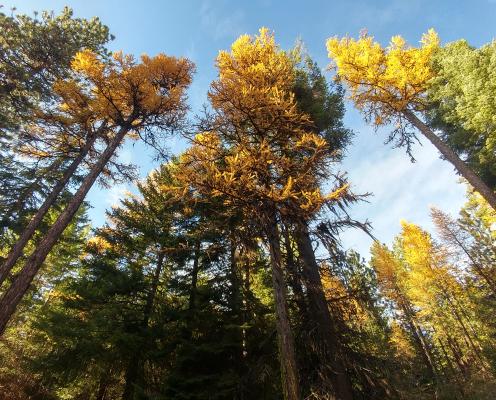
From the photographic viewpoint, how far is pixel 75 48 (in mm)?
14703

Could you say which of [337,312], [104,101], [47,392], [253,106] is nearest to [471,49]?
[253,106]

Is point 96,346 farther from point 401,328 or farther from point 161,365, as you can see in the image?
point 401,328

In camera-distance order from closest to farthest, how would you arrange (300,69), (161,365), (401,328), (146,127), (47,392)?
1. (161,365)
2. (300,69)
3. (146,127)
4. (47,392)
5. (401,328)

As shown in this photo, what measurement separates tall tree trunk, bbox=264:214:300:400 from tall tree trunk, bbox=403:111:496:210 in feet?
31.9

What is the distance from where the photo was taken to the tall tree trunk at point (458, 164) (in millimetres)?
12039

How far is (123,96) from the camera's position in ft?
41.4

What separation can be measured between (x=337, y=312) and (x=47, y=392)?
1496 centimetres

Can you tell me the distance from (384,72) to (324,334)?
44.8ft

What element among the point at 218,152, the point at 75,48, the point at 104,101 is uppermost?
the point at 75,48

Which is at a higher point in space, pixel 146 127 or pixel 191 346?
pixel 146 127

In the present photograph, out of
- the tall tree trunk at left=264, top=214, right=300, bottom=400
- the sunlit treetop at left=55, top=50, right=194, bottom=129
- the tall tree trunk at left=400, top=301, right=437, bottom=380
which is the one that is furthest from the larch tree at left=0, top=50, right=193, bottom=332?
the tall tree trunk at left=400, top=301, right=437, bottom=380

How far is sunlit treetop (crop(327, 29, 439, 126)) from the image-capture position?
14.9 meters

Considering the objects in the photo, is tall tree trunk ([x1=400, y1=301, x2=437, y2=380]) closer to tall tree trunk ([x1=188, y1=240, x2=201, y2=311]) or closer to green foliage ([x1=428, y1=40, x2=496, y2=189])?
green foliage ([x1=428, y1=40, x2=496, y2=189])

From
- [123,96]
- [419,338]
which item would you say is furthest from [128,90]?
[419,338]
